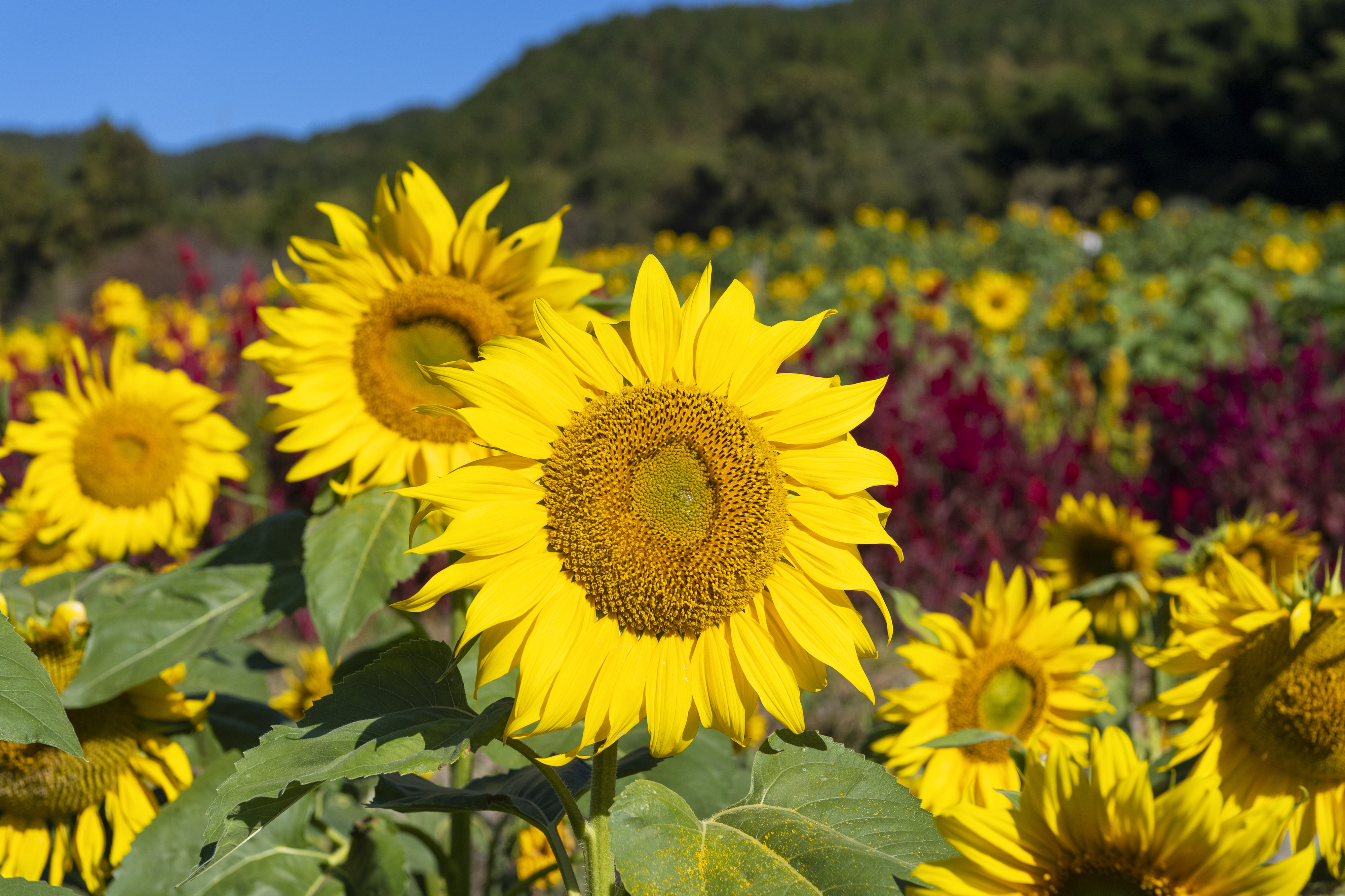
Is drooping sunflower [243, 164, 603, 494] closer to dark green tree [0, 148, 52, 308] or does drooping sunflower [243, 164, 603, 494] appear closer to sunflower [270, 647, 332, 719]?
sunflower [270, 647, 332, 719]

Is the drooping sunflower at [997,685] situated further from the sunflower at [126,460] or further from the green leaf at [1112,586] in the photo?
the sunflower at [126,460]

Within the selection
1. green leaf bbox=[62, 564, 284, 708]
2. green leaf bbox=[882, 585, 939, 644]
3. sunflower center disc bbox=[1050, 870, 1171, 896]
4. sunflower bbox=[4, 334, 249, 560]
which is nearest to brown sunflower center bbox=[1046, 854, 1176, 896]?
sunflower center disc bbox=[1050, 870, 1171, 896]

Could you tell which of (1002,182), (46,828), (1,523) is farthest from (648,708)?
(1002,182)

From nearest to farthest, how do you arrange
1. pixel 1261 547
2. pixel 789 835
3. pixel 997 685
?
pixel 789 835, pixel 997 685, pixel 1261 547

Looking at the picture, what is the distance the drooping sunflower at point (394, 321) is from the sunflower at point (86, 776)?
450 mm

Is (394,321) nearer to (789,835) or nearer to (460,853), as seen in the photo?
(460,853)

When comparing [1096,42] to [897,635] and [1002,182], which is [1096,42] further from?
[897,635]

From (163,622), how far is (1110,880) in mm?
1497

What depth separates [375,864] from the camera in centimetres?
164

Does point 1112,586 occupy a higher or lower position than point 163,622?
lower

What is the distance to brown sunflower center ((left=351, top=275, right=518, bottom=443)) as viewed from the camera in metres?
1.80

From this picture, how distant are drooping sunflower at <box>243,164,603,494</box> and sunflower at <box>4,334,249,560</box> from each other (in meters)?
0.66

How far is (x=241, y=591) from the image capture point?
1836mm

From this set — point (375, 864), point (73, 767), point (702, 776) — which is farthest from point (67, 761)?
point (702, 776)
